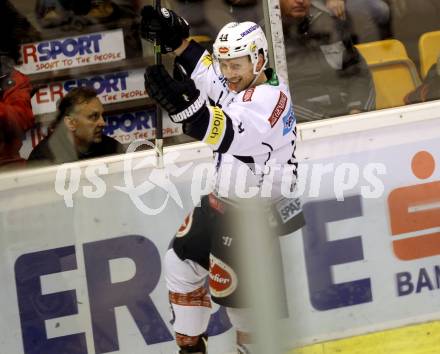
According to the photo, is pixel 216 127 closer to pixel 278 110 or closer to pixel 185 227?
pixel 278 110

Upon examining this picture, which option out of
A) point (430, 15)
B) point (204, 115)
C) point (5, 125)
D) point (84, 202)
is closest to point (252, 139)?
point (204, 115)

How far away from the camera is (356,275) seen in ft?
12.0

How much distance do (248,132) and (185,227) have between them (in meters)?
0.59

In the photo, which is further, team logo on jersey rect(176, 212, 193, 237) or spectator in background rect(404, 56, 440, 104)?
spectator in background rect(404, 56, 440, 104)

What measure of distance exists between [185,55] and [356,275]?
3.61 ft

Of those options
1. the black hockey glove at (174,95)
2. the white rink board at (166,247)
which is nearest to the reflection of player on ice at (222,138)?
the black hockey glove at (174,95)

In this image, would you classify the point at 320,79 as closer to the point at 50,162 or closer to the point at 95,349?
the point at 50,162

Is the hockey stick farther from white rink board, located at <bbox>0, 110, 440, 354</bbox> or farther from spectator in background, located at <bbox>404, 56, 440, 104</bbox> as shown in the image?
spectator in background, located at <bbox>404, 56, 440, 104</bbox>

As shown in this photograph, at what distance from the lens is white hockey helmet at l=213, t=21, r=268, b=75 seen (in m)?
3.11

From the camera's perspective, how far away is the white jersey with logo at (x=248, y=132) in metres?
2.97

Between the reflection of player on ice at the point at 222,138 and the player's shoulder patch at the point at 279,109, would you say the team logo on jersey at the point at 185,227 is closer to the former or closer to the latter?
the reflection of player on ice at the point at 222,138

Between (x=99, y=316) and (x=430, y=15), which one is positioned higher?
(x=430, y=15)

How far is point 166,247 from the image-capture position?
3488 mm

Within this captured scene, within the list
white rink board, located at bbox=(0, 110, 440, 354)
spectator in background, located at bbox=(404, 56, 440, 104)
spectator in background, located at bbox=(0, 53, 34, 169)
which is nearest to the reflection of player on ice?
white rink board, located at bbox=(0, 110, 440, 354)
